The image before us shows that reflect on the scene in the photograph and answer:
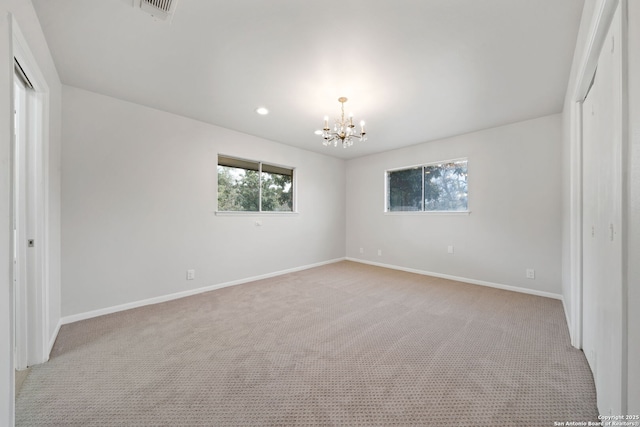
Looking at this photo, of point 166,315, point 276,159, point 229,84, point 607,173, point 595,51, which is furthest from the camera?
point 276,159

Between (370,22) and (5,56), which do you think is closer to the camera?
(5,56)

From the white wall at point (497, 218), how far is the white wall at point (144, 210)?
2.67 metres

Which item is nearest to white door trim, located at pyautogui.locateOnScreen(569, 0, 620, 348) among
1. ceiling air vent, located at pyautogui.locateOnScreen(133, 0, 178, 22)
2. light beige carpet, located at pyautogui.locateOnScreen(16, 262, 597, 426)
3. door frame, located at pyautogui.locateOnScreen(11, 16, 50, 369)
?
light beige carpet, located at pyautogui.locateOnScreen(16, 262, 597, 426)

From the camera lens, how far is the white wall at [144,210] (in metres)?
2.64

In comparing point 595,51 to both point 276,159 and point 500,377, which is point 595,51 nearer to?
point 500,377

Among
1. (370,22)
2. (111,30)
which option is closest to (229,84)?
(111,30)

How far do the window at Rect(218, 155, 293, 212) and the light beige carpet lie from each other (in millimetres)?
1686

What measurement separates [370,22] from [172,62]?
1.74 meters

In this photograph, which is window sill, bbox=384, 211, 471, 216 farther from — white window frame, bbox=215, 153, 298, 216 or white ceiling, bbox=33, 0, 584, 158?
white window frame, bbox=215, 153, 298, 216

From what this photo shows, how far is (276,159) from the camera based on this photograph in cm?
458

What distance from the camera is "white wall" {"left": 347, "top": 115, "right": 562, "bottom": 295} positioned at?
132 inches

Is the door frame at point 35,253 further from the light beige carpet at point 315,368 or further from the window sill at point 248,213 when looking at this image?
the window sill at point 248,213

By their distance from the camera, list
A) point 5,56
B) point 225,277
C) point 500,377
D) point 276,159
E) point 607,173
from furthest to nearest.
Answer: point 276,159 < point 225,277 < point 500,377 < point 607,173 < point 5,56

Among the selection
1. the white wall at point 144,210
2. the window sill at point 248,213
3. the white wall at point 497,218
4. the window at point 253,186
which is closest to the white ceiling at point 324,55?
the white wall at point 144,210
